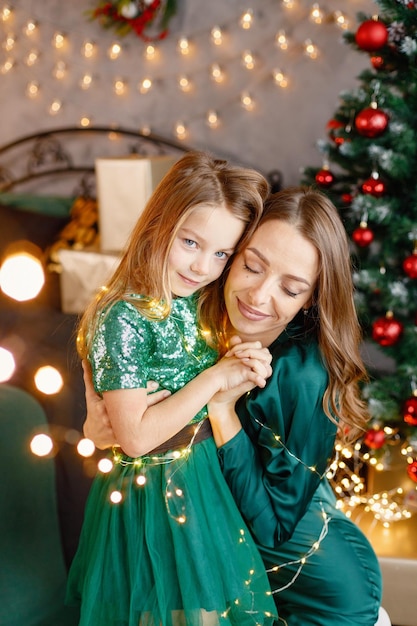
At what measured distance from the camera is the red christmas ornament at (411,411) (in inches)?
75.5

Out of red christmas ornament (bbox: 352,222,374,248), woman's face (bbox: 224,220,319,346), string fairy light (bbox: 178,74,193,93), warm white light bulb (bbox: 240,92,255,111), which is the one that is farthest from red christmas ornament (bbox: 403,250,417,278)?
string fairy light (bbox: 178,74,193,93)

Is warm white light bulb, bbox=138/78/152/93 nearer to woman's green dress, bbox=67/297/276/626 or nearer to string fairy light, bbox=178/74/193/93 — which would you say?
string fairy light, bbox=178/74/193/93

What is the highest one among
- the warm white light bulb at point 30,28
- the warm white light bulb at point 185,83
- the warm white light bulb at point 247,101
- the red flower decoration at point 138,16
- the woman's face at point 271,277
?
the warm white light bulb at point 30,28

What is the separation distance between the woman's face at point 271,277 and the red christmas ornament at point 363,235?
0.64 metres

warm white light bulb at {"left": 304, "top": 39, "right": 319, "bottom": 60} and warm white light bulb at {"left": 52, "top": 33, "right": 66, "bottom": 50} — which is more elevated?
warm white light bulb at {"left": 52, "top": 33, "right": 66, "bottom": 50}

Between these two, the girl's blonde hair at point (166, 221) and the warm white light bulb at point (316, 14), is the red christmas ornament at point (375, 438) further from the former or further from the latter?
the warm white light bulb at point (316, 14)

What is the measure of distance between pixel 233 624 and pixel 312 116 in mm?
2420

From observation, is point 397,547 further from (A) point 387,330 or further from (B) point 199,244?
(B) point 199,244

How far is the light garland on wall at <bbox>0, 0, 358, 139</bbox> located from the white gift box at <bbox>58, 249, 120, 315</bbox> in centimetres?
82

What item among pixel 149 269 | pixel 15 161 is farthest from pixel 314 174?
pixel 15 161

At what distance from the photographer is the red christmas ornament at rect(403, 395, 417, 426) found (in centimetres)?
192

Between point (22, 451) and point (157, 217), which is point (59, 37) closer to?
point (22, 451)

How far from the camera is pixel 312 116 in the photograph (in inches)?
122

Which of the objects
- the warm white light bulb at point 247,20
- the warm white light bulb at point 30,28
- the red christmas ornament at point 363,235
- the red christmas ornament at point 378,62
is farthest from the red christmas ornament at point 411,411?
the warm white light bulb at point 30,28
